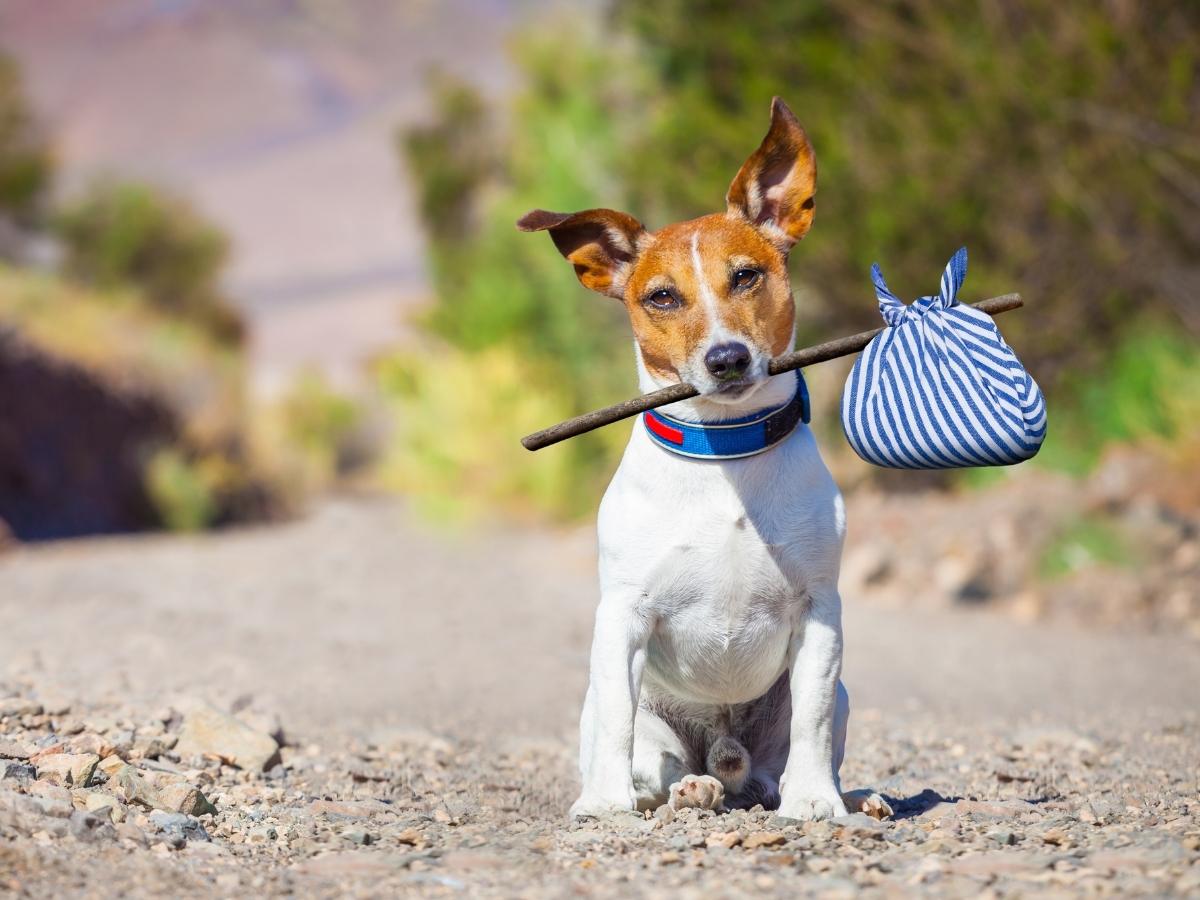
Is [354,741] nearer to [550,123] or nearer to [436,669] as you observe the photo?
[436,669]

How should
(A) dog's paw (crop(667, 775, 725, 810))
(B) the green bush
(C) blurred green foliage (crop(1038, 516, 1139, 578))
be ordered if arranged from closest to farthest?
(A) dog's paw (crop(667, 775, 725, 810)) < (C) blurred green foliage (crop(1038, 516, 1139, 578)) < (B) the green bush

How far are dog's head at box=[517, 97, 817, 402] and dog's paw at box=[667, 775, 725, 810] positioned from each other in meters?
1.03

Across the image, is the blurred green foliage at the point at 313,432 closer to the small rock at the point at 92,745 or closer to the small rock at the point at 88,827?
the small rock at the point at 92,745

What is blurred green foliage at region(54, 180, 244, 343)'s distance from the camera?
25.9m

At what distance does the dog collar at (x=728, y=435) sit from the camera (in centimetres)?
353

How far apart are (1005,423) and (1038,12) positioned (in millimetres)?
8623

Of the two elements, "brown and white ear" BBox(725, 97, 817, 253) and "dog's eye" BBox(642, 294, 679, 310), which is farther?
"brown and white ear" BBox(725, 97, 817, 253)

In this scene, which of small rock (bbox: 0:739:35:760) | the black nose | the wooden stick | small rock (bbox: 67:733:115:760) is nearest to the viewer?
the black nose

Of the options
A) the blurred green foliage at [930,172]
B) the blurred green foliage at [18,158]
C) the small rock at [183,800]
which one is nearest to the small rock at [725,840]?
the small rock at [183,800]

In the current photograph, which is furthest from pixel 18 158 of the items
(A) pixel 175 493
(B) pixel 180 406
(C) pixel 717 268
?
(C) pixel 717 268

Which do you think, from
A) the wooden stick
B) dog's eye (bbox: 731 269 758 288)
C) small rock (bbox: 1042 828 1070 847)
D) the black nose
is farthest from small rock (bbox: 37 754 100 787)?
small rock (bbox: 1042 828 1070 847)

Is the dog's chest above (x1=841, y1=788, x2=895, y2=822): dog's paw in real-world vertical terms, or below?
above

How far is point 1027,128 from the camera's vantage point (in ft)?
34.4

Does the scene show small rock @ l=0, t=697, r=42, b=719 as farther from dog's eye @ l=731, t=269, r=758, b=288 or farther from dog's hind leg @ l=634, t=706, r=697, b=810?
dog's eye @ l=731, t=269, r=758, b=288
